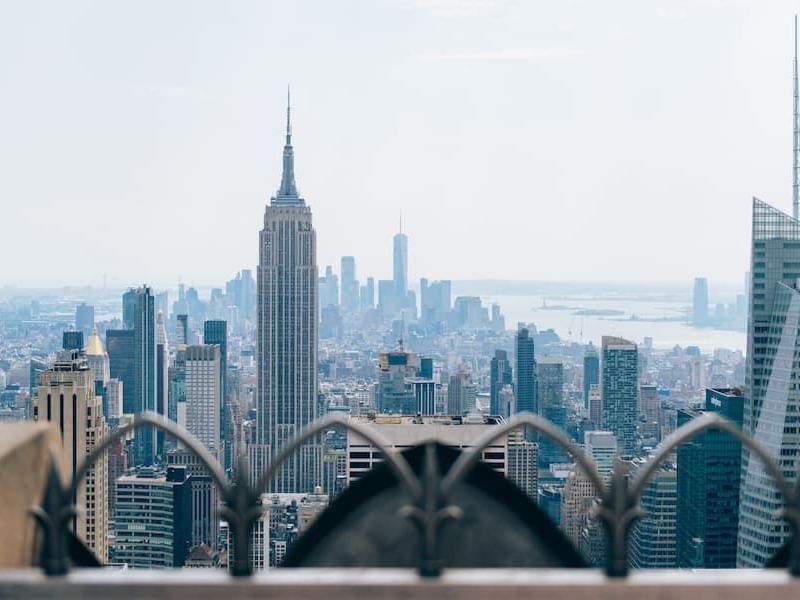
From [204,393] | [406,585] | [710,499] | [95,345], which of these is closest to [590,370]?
[204,393]

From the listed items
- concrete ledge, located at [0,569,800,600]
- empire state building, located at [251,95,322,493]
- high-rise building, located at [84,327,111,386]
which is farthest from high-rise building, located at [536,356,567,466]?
concrete ledge, located at [0,569,800,600]

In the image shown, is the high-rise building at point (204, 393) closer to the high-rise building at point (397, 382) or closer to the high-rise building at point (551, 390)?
the high-rise building at point (397, 382)

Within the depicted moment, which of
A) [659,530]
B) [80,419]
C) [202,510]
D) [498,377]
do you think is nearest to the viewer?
[80,419]

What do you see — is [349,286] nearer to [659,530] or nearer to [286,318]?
[286,318]

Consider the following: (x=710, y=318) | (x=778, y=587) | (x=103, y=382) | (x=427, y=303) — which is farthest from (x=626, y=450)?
(x=778, y=587)

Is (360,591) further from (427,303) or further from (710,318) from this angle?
(427,303)

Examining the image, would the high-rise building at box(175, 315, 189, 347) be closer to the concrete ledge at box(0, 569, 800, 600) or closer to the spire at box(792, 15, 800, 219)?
the spire at box(792, 15, 800, 219)
